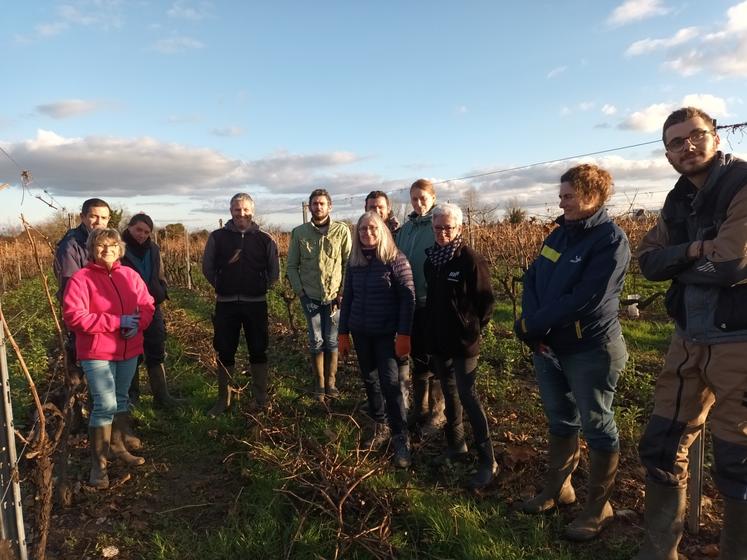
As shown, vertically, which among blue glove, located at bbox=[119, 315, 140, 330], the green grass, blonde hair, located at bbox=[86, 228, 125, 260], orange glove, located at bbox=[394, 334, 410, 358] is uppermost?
blonde hair, located at bbox=[86, 228, 125, 260]

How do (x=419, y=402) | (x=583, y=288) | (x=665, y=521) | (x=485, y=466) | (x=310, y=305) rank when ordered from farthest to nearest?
(x=310, y=305), (x=419, y=402), (x=485, y=466), (x=583, y=288), (x=665, y=521)

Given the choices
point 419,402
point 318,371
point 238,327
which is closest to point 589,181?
point 419,402

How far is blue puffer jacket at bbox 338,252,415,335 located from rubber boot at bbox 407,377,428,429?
2.43 ft

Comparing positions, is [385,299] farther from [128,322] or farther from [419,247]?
[128,322]

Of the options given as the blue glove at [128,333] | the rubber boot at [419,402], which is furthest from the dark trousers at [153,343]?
the rubber boot at [419,402]

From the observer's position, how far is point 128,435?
4.16m

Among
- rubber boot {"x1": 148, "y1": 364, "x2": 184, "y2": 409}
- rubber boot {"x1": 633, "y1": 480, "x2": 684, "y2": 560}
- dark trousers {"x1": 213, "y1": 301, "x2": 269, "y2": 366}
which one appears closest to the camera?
rubber boot {"x1": 633, "y1": 480, "x2": 684, "y2": 560}

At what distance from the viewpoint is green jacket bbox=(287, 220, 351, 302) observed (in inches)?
190

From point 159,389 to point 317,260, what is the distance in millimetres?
2150

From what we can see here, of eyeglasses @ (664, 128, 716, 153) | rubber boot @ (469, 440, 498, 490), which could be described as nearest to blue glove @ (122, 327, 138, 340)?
rubber boot @ (469, 440, 498, 490)

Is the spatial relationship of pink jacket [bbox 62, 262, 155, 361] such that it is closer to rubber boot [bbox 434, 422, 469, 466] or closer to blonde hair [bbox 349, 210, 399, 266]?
blonde hair [bbox 349, 210, 399, 266]

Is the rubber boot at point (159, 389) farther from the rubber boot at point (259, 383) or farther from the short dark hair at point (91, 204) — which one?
the short dark hair at point (91, 204)

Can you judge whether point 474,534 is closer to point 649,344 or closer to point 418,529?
point 418,529

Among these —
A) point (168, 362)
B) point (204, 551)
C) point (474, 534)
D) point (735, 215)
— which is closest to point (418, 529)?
point (474, 534)
